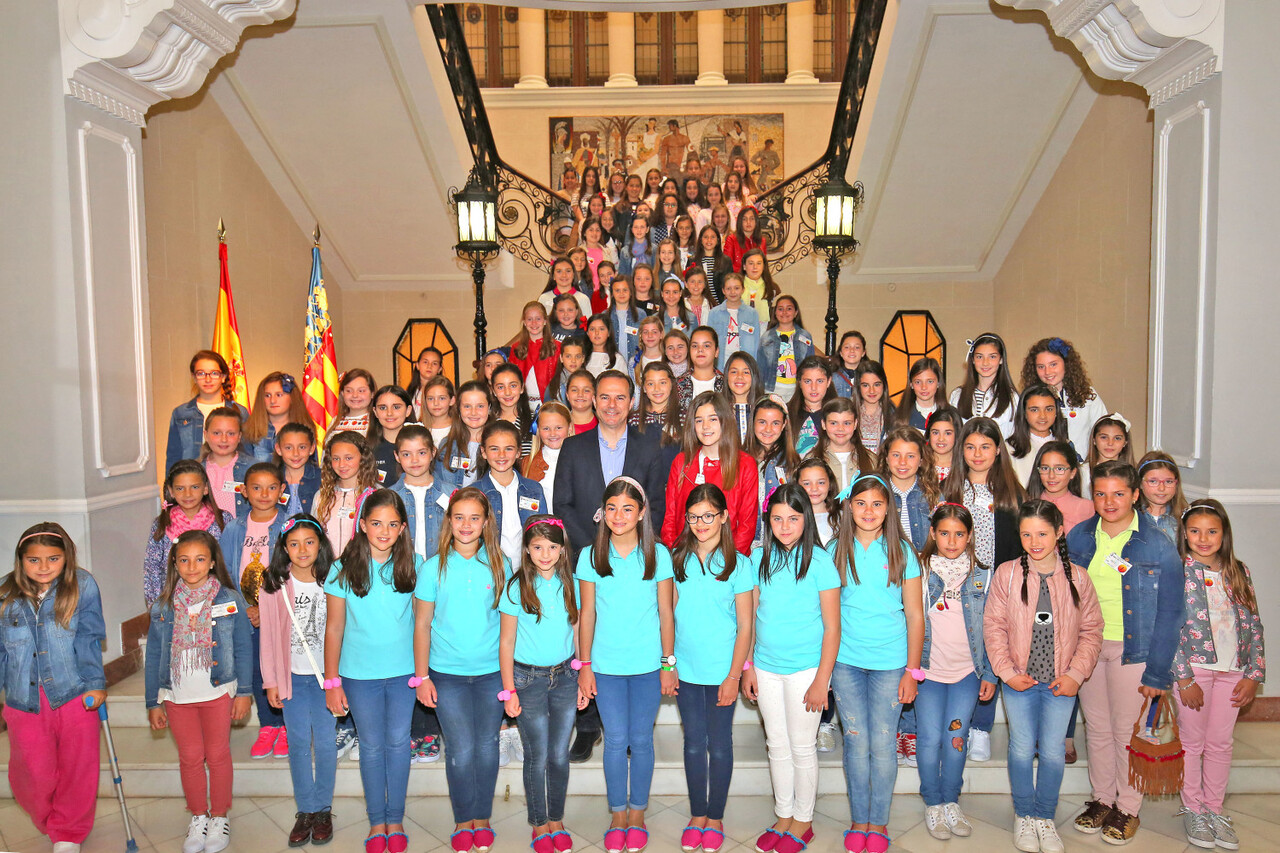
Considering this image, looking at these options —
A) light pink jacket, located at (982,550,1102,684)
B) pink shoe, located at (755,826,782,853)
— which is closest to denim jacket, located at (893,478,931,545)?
light pink jacket, located at (982,550,1102,684)

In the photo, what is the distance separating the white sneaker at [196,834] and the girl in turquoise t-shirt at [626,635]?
Answer: 1.62 meters

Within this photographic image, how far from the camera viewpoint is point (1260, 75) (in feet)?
13.5

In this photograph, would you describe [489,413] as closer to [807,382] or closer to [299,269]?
[807,382]

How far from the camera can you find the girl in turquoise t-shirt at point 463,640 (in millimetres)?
3270

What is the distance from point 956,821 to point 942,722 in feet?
1.39

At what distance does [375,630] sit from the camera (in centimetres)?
329

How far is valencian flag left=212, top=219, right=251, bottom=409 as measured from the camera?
648 cm

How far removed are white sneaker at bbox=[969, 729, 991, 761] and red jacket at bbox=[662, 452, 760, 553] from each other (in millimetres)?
1332

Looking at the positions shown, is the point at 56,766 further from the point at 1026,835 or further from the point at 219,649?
the point at 1026,835

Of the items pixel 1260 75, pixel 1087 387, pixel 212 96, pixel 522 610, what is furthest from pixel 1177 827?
pixel 212 96

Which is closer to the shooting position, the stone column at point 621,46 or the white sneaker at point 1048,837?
the white sneaker at point 1048,837

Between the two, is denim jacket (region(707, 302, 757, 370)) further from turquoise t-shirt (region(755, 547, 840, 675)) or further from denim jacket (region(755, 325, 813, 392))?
turquoise t-shirt (region(755, 547, 840, 675))

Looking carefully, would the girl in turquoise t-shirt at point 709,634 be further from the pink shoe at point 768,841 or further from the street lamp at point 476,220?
the street lamp at point 476,220

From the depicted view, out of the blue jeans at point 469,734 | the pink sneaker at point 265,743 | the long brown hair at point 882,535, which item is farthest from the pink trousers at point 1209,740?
the pink sneaker at point 265,743
